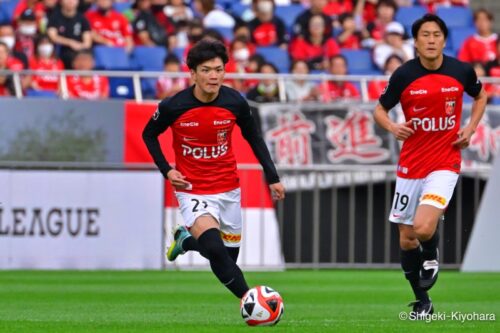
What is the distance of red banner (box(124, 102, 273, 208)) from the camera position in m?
20.4

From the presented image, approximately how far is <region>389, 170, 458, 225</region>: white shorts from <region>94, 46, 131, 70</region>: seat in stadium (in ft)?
39.6

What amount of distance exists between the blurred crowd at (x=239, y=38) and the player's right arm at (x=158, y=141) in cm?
1014

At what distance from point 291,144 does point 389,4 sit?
240 inches

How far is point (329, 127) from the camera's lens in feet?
69.3

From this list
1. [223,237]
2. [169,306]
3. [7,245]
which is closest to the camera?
[223,237]

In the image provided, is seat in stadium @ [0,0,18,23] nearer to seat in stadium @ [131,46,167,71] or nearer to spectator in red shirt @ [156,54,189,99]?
seat in stadium @ [131,46,167,71]

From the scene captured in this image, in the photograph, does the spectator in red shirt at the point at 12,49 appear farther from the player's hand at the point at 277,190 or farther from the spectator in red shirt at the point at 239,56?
the player's hand at the point at 277,190

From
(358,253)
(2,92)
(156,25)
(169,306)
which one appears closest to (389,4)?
(156,25)

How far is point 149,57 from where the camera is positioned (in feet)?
78.2

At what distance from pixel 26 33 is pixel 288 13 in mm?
5799

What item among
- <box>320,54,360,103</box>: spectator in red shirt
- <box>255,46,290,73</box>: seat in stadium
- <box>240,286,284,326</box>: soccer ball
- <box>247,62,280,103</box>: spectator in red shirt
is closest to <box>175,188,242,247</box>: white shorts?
<box>240,286,284,326</box>: soccer ball

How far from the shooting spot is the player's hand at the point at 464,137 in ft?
37.2

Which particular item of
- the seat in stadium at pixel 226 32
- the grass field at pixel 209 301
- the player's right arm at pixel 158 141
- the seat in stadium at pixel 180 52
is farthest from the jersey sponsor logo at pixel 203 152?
the seat in stadium at pixel 226 32

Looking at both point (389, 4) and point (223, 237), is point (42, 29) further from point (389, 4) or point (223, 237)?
point (223, 237)
